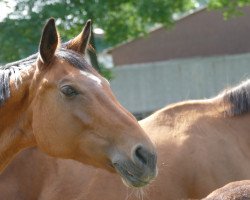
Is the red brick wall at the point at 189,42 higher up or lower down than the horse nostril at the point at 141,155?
lower down

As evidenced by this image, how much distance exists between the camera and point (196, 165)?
6.02 metres

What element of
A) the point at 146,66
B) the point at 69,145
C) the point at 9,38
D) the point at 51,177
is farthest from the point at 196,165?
the point at 146,66

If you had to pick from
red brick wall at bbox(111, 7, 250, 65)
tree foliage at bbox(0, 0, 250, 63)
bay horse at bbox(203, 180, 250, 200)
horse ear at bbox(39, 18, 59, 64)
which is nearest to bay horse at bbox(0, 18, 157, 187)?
horse ear at bbox(39, 18, 59, 64)

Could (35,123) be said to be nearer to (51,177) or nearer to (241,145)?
(51,177)

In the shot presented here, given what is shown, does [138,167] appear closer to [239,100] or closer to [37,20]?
[239,100]

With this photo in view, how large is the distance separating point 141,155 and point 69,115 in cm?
59

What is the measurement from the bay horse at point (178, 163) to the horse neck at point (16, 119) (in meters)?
1.02

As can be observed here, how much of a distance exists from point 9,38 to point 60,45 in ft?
37.7

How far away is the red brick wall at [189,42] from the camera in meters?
34.5

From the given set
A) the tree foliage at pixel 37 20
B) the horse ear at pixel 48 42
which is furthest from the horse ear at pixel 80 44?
the tree foliage at pixel 37 20

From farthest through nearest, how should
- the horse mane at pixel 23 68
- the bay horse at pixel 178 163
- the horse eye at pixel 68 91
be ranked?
the bay horse at pixel 178 163 → the horse mane at pixel 23 68 → the horse eye at pixel 68 91

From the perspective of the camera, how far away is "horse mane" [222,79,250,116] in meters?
6.33

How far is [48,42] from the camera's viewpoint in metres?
4.72

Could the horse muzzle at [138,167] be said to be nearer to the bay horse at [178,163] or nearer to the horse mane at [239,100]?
the bay horse at [178,163]
